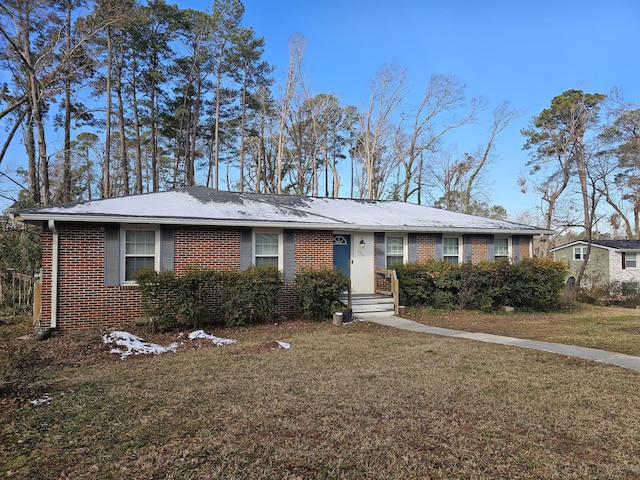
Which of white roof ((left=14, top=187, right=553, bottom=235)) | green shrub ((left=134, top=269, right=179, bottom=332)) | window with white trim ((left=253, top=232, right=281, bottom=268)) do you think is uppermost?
white roof ((left=14, top=187, right=553, bottom=235))

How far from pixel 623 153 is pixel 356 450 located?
2957cm

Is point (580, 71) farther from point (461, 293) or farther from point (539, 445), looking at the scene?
point (539, 445)

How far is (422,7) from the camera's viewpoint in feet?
43.7

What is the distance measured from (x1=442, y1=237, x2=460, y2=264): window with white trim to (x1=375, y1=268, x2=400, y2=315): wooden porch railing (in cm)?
242

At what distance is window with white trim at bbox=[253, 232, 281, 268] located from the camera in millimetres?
11070

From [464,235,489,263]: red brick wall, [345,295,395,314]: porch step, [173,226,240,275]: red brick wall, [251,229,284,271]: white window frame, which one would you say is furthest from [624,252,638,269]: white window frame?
[173,226,240,275]: red brick wall

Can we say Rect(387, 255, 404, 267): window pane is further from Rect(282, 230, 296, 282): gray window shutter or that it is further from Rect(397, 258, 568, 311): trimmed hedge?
Rect(282, 230, 296, 282): gray window shutter

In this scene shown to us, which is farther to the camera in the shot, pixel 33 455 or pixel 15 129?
pixel 15 129

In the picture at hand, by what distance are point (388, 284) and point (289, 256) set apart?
370 cm

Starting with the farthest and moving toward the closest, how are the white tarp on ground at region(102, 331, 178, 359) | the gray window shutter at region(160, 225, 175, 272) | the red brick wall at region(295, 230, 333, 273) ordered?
the red brick wall at region(295, 230, 333, 273) < the gray window shutter at region(160, 225, 175, 272) < the white tarp on ground at region(102, 331, 178, 359)

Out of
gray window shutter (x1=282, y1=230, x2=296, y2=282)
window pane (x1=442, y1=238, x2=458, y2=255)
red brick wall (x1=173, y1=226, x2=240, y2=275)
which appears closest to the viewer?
red brick wall (x1=173, y1=226, x2=240, y2=275)

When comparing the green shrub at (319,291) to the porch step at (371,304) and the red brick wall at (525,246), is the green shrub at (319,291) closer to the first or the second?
the porch step at (371,304)

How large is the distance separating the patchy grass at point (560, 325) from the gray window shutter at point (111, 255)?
7609 millimetres

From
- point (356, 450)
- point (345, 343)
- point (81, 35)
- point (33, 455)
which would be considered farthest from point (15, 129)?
point (356, 450)
